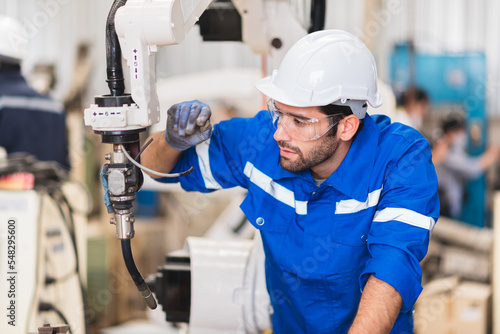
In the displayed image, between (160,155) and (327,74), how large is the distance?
0.54m

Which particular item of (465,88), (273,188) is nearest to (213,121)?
(465,88)

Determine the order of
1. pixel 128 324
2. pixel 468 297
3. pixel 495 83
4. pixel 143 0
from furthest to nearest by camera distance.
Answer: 1. pixel 495 83
2. pixel 128 324
3. pixel 468 297
4. pixel 143 0

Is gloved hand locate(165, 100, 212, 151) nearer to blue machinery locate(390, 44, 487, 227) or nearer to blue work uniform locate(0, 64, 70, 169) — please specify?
blue work uniform locate(0, 64, 70, 169)

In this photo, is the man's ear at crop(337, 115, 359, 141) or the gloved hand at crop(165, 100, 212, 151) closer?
the gloved hand at crop(165, 100, 212, 151)

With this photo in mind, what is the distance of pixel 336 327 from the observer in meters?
1.73

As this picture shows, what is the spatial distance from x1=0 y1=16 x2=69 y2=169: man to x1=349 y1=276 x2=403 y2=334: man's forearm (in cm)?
264

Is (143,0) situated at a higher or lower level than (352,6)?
lower

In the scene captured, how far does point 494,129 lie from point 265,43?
176 inches

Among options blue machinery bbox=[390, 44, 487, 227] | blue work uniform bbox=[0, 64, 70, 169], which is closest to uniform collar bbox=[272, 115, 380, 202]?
blue work uniform bbox=[0, 64, 70, 169]

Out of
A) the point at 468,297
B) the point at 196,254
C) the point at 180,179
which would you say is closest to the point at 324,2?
the point at 180,179

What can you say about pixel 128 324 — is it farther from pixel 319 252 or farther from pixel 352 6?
pixel 352 6

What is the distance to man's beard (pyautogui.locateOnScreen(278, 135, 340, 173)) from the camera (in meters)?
1.64

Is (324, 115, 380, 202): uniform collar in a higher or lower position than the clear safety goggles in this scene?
lower

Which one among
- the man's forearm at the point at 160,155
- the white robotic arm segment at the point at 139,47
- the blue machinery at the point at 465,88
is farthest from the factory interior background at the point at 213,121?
the white robotic arm segment at the point at 139,47
